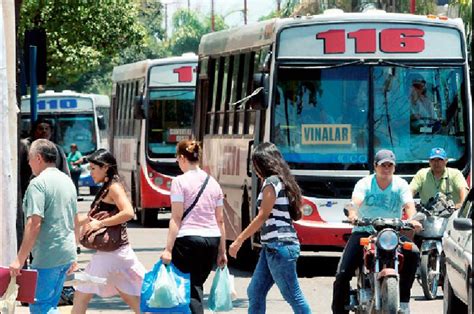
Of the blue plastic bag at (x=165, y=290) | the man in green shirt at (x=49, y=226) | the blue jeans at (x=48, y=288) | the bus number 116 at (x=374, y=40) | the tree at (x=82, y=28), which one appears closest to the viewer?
the man in green shirt at (x=49, y=226)

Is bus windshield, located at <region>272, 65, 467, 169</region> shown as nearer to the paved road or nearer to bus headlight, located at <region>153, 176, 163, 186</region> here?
the paved road

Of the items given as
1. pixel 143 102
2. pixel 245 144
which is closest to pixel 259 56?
pixel 245 144

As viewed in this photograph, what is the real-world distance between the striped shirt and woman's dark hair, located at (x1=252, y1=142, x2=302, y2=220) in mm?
34

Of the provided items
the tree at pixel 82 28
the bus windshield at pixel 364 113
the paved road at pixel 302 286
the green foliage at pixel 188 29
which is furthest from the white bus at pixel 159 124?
the green foliage at pixel 188 29

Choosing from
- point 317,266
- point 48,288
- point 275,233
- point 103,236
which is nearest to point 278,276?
point 275,233

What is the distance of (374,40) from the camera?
17.5m

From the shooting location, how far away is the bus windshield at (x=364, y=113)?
17.2 m

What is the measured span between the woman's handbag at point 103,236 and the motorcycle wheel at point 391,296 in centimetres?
202

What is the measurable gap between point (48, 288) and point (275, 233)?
1.71 meters

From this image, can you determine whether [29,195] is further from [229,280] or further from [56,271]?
[229,280]

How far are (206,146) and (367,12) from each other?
151 inches

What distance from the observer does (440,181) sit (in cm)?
1595

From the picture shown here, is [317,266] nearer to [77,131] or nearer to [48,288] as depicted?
[48,288]

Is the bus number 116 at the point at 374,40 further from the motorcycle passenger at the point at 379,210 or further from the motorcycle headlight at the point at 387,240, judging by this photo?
Answer: the motorcycle headlight at the point at 387,240
